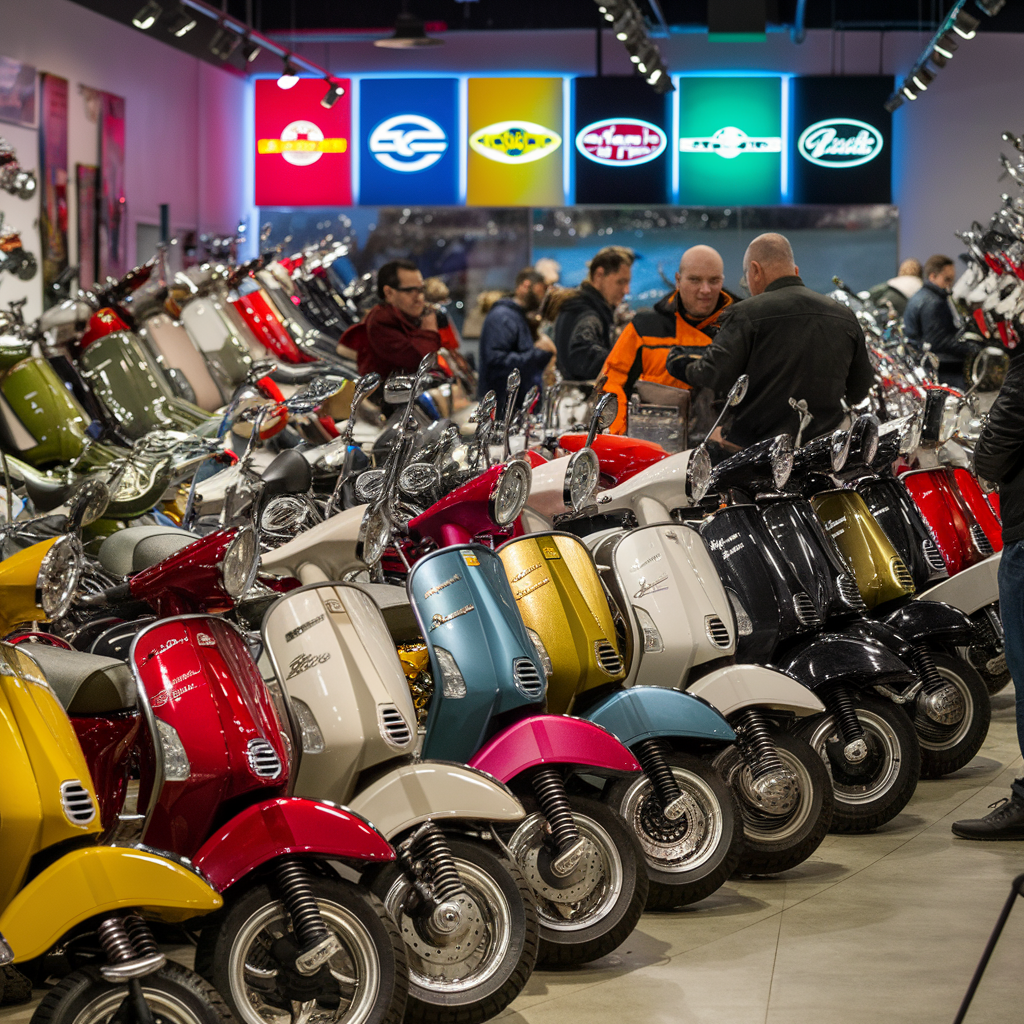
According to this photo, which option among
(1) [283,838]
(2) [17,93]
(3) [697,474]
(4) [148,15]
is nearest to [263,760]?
(1) [283,838]

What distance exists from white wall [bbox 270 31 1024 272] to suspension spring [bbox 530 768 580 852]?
13858 millimetres

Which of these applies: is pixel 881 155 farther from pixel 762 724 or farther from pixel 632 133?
pixel 762 724

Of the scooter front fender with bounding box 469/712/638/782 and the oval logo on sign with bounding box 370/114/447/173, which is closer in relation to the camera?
the scooter front fender with bounding box 469/712/638/782

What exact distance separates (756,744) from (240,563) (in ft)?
4.23

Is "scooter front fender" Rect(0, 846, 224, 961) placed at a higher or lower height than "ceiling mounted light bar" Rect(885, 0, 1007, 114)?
lower

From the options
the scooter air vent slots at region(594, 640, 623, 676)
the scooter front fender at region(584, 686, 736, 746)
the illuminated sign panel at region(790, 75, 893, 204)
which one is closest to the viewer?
the scooter front fender at region(584, 686, 736, 746)

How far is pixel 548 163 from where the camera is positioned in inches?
625

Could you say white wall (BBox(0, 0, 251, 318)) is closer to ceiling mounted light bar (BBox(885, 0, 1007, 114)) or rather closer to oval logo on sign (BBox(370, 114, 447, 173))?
oval logo on sign (BBox(370, 114, 447, 173))

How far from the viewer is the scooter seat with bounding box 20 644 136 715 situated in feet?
8.59

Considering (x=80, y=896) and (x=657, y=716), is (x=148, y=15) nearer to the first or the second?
(x=657, y=716)

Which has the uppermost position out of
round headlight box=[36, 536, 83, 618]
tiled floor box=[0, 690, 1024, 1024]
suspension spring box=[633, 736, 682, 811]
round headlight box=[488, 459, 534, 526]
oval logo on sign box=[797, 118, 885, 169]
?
oval logo on sign box=[797, 118, 885, 169]

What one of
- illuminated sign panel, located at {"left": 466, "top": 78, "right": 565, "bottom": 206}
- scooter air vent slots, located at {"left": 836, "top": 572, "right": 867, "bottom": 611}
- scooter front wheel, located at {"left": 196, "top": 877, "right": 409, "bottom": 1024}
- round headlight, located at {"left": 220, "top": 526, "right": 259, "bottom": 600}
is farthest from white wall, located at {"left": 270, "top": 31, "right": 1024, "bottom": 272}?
scooter front wheel, located at {"left": 196, "top": 877, "right": 409, "bottom": 1024}

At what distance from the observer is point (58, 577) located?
8.43 ft

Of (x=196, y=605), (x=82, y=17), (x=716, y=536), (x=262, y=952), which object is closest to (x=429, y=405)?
(x=716, y=536)
